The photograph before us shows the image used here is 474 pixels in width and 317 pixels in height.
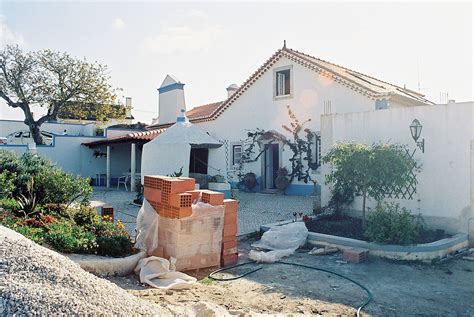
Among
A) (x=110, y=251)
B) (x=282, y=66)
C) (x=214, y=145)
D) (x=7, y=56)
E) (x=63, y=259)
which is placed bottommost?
(x=110, y=251)

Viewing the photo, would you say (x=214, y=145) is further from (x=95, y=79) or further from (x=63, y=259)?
(x=95, y=79)

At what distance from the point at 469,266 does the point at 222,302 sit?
188 inches

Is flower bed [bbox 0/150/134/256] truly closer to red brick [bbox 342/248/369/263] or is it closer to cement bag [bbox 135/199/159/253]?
cement bag [bbox 135/199/159/253]

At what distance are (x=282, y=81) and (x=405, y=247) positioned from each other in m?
12.5

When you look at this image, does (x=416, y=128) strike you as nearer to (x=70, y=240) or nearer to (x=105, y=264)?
(x=105, y=264)

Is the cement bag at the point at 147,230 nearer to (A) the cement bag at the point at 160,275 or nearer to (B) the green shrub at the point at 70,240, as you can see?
(A) the cement bag at the point at 160,275

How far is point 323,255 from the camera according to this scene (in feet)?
24.9

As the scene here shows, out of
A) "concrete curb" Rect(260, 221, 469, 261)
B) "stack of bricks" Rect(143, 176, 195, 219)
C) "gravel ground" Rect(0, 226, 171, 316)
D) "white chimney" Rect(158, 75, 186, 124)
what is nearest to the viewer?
"gravel ground" Rect(0, 226, 171, 316)

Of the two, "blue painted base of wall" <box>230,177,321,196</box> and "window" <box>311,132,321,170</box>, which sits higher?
"window" <box>311,132,321,170</box>

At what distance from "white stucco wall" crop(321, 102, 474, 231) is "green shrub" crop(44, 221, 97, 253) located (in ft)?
23.0

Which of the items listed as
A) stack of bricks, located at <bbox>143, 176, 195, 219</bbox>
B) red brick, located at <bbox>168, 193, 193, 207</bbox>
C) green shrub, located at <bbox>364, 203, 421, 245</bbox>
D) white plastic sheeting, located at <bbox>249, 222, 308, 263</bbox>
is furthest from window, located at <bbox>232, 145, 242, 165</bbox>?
red brick, located at <bbox>168, 193, 193, 207</bbox>

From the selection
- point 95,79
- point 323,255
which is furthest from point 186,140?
point 95,79

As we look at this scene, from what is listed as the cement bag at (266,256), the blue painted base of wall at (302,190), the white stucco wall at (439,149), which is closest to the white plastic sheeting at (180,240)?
the cement bag at (266,256)

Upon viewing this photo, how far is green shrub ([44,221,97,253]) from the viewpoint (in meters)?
5.80
